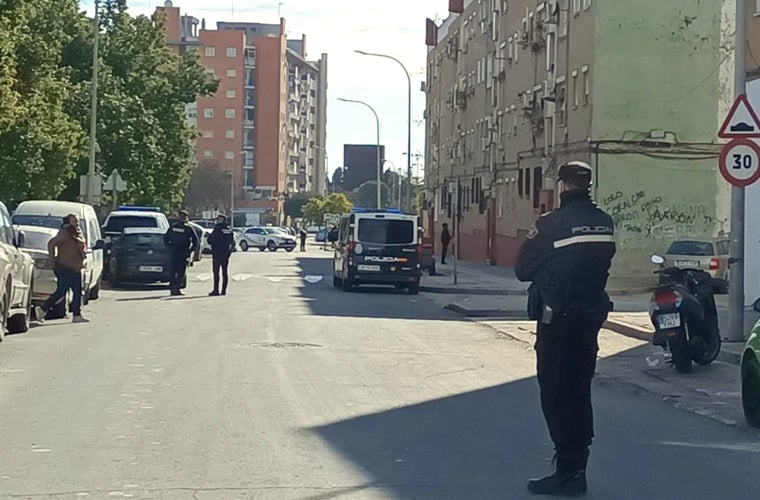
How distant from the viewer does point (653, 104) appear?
129ft

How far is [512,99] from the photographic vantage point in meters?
52.6

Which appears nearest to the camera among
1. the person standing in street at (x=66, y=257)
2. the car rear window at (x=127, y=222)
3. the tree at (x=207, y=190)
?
the person standing in street at (x=66, y=257)

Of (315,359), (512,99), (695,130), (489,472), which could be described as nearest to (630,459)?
(489,472)

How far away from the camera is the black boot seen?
25.7 ft

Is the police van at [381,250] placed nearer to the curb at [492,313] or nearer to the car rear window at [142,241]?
the car rear window at [142,241]

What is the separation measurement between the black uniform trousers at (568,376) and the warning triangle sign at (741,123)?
31.5 ft

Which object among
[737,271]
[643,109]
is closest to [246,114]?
[643,109]

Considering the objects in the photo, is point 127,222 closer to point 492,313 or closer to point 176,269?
point 176,269

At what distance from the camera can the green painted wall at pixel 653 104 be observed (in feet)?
128

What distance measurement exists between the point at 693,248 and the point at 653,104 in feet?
20.2

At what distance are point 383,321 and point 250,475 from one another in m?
14.3

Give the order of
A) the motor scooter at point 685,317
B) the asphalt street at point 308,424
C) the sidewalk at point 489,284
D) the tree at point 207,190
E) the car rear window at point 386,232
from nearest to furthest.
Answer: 1. the asphalt street at point 308,424
2. the motor scooter at point 685,317
3. the car rear window at point 386,232
4. the sidewalk at point 489,284
5. the tree at point 207,190

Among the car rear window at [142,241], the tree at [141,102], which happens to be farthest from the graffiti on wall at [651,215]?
the tree at [141,102]

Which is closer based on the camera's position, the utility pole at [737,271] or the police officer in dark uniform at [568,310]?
the police officer in dark uniform at [568,310]
